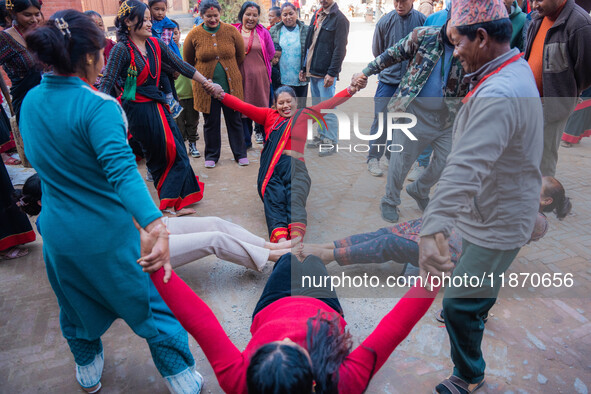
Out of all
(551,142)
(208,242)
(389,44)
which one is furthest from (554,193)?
(389,44)

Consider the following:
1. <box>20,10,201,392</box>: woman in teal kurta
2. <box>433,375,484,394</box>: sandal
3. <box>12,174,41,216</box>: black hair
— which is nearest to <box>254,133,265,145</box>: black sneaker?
<box>12,174,41,216</box>: black hair

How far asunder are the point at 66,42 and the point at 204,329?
116 centimetres

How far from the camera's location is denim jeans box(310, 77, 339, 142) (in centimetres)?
526

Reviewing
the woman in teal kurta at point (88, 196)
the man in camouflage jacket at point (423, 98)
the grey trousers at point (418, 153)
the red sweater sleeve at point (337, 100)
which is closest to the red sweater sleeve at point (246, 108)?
the red sweater sleeve at point (337, 100)

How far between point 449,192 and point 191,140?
14.2 feet

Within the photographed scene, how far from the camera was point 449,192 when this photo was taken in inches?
56.9

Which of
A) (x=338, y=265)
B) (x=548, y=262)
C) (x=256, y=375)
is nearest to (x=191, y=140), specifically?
(x=338, y=265)

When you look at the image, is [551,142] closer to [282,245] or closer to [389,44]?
[389,44]

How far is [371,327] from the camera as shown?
7.94ft

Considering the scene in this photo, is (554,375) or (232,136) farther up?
(232,136)

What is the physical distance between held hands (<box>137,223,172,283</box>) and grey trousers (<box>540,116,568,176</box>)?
3.03 meters

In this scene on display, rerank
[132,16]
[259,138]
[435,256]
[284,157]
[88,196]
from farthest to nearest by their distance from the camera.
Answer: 1. [259,138]
2. [284,157]
3. [132,16]
4. [88,196]
5. [435,256]

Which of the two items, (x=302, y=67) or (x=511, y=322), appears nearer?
(x=511, y=322)

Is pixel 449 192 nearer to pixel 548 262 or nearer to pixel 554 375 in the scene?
pixel 554 375
